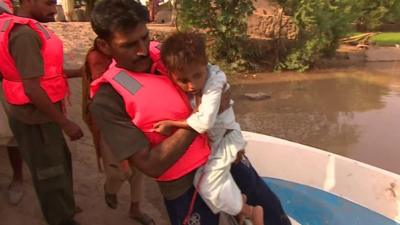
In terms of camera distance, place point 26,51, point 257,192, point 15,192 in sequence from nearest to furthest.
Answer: point 257,192, point 26,51, point 15,192

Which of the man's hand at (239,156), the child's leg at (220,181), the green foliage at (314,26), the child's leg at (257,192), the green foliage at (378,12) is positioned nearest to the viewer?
the child's leg at (220,181)

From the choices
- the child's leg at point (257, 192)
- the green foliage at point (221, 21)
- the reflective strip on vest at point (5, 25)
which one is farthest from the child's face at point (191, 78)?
the green foliage at point (221, 21)

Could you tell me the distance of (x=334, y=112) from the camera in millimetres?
8016

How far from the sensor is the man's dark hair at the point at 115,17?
149 cm

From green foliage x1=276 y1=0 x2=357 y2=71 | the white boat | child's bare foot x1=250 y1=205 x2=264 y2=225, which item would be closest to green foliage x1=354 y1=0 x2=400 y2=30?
green foliage x1=276 y1=0 x2=357 y2=71

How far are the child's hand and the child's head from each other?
0.15 meters

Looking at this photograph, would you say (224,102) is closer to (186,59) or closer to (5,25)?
(186,59)

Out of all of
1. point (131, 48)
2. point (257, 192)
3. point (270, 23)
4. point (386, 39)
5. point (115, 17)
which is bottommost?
point (386, 39)

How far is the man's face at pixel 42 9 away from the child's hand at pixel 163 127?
125cm

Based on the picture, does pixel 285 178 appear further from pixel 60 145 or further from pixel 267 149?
pixel 60 145

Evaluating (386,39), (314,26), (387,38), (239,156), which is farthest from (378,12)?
(239,156)

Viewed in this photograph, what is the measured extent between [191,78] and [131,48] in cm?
23

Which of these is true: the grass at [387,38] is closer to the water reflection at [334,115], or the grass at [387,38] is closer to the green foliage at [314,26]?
the green foliage at [314,26]

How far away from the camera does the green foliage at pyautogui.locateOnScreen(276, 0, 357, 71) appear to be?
10602 mm
